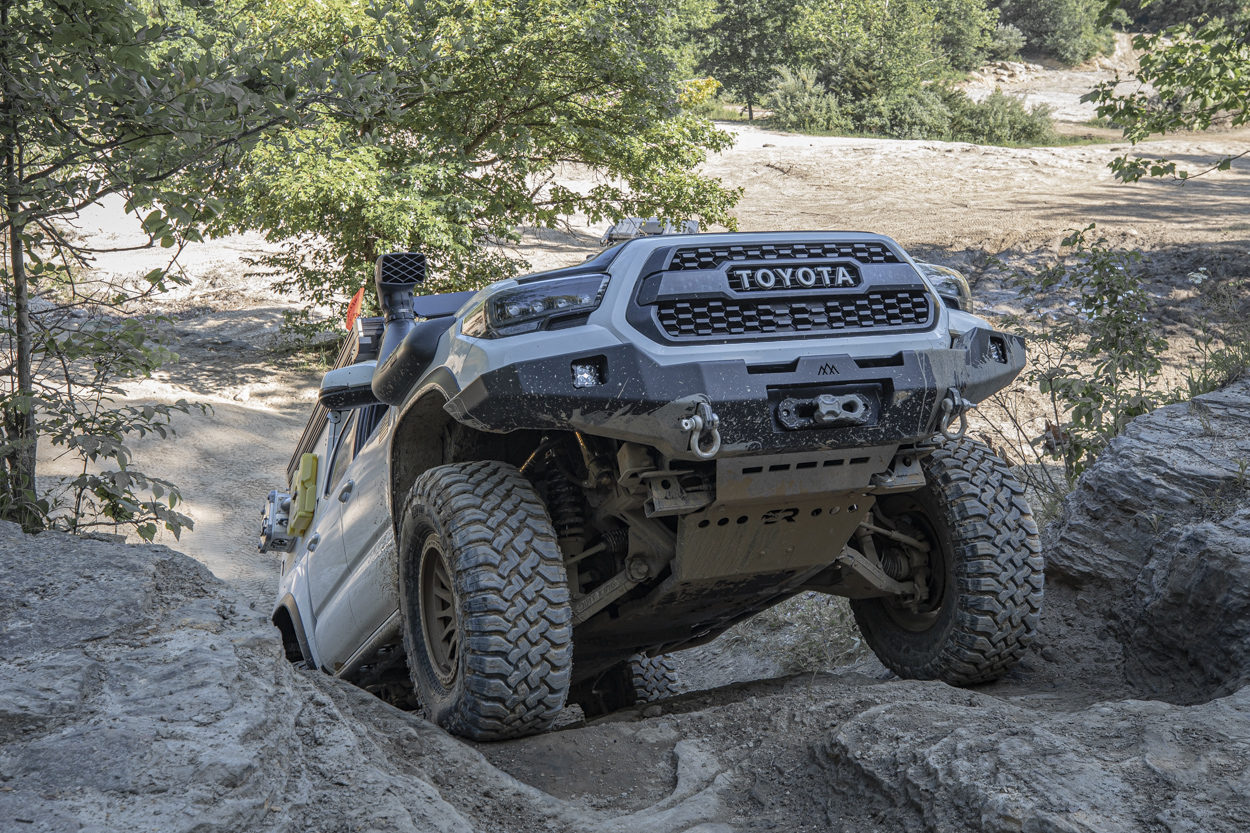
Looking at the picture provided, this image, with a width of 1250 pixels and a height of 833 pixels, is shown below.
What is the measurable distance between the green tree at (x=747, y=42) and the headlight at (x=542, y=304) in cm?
3551

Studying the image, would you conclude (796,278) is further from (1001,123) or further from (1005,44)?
(1005,44)

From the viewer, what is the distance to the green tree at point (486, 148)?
1106 centimetres

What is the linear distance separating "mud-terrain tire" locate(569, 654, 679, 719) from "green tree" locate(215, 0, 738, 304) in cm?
691

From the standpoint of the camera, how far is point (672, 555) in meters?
2.97

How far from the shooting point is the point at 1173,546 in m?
3.21

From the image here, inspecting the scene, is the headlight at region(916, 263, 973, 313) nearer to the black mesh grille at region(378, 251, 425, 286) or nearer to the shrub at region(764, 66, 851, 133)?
the black mesh grille at region(378, 251, 425, 286)

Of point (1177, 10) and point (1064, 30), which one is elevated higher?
point (1177, 10)

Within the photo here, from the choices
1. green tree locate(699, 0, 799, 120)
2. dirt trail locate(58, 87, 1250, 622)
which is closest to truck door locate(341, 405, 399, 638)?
dirt trail locate(58, 87, 1250, 622)

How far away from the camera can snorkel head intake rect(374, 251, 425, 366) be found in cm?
370

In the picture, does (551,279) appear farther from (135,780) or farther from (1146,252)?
(1146,252)

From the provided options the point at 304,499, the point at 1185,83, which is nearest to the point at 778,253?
the point at 304,499

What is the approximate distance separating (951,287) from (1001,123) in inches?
1078

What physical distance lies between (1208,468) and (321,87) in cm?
350

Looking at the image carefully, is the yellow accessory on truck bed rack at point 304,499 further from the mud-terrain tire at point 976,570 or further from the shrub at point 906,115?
the shrub at point 906,115
